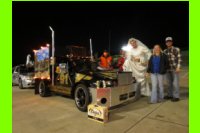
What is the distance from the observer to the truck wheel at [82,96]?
4.95 metres

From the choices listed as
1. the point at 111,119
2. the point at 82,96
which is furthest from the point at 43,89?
the point at 111,119

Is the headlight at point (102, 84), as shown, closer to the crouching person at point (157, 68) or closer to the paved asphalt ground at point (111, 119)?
the paved asphalt ground at point (111, 119)

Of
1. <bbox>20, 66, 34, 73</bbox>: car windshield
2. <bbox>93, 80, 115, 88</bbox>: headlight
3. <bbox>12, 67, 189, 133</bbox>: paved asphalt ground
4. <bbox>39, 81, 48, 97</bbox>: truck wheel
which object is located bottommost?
<bbox>12, 67, 189, 133</bbox>: paved asphalt ground

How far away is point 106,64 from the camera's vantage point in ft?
23.6

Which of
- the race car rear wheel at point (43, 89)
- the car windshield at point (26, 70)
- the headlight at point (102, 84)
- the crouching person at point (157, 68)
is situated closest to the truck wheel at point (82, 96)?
the headlight at point (102, 84)

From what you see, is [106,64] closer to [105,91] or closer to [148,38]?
[105,91]

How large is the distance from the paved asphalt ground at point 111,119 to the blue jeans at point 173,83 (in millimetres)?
314

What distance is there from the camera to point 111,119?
446 cm

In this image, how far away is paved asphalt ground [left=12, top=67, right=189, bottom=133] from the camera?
3.88m

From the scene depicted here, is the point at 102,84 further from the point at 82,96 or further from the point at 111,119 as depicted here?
the point at 111,119

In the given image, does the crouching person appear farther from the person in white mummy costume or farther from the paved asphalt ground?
the person in white mummy costume

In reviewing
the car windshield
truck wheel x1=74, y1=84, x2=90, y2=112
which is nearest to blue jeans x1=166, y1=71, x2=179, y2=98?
truck wheel x1=74, y1=84, x2=90, y2=112

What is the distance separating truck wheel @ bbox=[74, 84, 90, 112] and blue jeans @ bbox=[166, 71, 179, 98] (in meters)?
2.72

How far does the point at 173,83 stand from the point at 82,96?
2.82 meters
